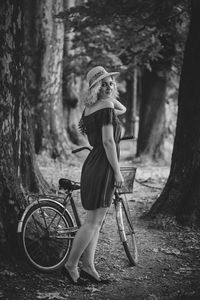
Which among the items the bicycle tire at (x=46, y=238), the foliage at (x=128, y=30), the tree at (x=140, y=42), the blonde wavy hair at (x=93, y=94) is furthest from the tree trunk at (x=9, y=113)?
the tree at (x=140, y=42)

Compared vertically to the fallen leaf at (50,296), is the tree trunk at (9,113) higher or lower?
higher

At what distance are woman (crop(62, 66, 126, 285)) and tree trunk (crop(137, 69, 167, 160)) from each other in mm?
10579

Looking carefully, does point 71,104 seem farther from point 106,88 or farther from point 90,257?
point 90,257

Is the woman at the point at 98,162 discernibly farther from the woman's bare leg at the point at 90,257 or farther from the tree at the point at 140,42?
the tree at the point at 140,42

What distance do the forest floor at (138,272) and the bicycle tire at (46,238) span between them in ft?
0.45

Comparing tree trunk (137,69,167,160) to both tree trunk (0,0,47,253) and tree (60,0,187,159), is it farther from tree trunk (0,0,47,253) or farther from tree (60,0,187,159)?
tree trunk (0,0,47,253)

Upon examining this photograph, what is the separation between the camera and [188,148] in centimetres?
727

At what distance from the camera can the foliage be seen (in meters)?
8.07

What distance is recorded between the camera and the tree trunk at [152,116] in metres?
15.3

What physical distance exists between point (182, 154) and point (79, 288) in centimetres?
326

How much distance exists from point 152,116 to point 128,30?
556 centimetres

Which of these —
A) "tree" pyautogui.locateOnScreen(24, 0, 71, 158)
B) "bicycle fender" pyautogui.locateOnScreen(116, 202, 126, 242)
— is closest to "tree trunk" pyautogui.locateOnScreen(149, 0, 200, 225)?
"bicycle fender" pyautogui.locateOnScreen(116, 202, 126, 242)

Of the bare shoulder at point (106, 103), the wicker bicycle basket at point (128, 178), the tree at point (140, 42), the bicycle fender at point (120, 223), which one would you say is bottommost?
the bicycle fender at point (120, 223)

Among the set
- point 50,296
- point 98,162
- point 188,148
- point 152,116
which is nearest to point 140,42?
point 152,116
